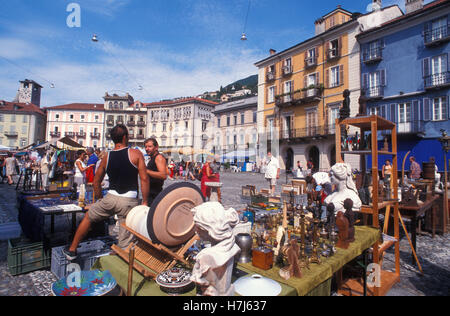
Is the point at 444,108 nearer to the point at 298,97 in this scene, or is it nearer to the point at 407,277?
the point at 298,97

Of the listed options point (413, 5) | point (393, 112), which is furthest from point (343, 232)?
point (413, 5)

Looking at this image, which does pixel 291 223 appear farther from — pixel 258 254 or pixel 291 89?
pixel 291 89

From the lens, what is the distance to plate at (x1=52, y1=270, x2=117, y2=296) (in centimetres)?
174

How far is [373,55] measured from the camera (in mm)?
19938

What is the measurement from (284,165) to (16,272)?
1013 inches

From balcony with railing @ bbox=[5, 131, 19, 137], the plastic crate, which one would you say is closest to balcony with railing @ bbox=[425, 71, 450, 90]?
the plastic crate

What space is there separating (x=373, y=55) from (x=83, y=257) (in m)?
24.0

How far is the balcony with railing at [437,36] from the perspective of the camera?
53.4 feet

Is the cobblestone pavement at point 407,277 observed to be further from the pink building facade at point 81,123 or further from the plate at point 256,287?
the pink building facade at point 81,123

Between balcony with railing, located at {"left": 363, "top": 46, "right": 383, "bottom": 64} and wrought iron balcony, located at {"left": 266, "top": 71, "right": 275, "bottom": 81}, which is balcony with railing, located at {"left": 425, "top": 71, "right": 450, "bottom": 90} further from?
wrought iron balcony, located at {"left": 266, "top": 71, "right": 275, "bottom": 81}

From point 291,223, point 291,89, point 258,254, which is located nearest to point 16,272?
point 258,254

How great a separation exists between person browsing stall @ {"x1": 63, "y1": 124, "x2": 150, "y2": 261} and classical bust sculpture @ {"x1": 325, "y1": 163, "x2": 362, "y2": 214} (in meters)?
2.54

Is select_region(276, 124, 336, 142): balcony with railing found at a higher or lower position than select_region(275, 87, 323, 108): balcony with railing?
lower

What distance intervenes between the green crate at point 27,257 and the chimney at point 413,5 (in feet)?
90.7
